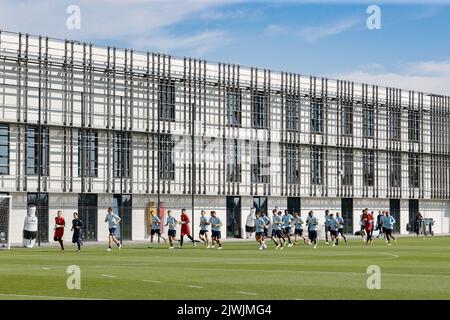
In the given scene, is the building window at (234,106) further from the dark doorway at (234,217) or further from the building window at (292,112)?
the dark doorway at (234,217)

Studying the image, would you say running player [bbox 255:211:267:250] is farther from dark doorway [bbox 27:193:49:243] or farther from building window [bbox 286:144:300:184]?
building window [bbox 286:144:300:184]

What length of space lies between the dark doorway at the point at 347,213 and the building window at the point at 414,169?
8.75 meters

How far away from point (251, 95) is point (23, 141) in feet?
69.8

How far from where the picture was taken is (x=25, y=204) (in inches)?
2445

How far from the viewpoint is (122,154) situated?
67.4 m

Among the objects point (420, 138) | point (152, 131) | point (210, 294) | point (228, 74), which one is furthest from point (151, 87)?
point (210, 294)

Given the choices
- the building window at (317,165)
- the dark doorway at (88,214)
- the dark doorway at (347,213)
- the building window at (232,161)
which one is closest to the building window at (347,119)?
the building window at (317,165)

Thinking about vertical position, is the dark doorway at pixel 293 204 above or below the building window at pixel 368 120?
below

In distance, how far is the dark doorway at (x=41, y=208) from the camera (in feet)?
204

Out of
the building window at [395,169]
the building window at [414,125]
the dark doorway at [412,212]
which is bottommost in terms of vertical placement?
the dark doorway at [412,212]

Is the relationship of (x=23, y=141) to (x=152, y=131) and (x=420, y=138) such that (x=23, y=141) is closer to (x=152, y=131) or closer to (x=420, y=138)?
(x=152, y=131)

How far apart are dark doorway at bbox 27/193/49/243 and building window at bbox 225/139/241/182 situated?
16717 millimetres

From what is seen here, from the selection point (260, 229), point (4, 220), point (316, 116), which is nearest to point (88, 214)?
point (4, 220)

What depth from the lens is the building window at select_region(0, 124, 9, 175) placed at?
6066 centimetres
